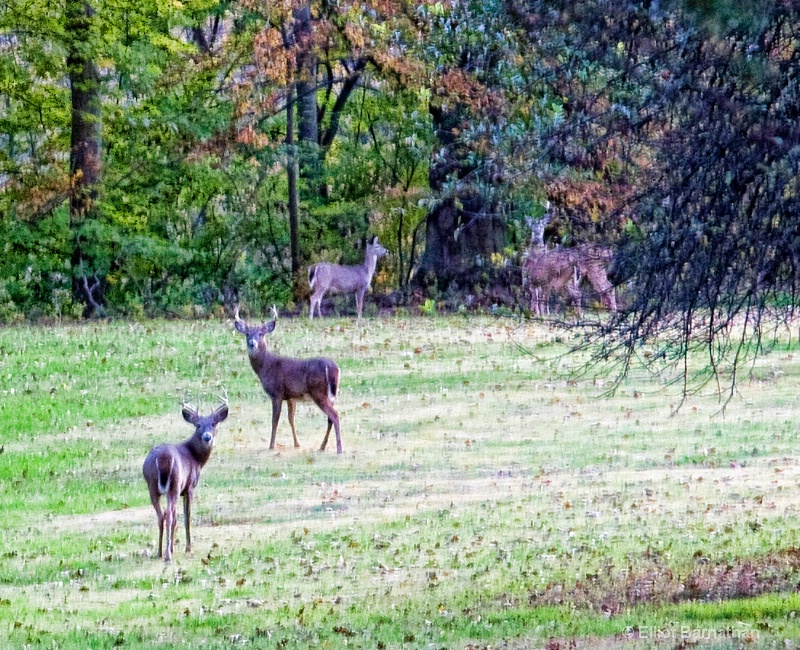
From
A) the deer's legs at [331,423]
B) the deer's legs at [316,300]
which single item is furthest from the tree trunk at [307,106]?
the deer's legs at [331,423]

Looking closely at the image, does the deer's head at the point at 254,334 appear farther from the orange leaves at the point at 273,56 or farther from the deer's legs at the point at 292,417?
the orange leaves at the point at 273,56

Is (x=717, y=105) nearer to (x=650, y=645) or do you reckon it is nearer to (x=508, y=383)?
(x=650, y=645)

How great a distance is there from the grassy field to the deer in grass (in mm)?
463

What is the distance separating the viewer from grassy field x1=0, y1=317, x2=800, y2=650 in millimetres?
9453

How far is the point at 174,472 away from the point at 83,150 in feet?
75.4

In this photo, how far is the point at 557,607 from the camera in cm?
983

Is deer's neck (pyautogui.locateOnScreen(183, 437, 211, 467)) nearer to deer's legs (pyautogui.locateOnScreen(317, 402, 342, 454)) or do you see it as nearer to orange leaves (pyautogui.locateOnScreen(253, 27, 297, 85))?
deer's legs (pyautogui.locateOnScreen(317, 402, 342, 454))

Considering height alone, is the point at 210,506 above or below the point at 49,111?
below

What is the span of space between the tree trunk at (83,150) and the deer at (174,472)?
21.7 m

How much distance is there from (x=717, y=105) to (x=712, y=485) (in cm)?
Answer: 707

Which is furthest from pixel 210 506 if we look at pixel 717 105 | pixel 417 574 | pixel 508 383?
pixel 508 383

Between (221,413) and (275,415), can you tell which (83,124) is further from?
(221,413)

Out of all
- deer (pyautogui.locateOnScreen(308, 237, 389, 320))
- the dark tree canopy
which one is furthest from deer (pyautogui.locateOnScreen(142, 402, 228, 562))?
deer (pyautogui.locateOnScreen(308, 237, 389, 320))

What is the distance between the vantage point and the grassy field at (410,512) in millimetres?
9453
